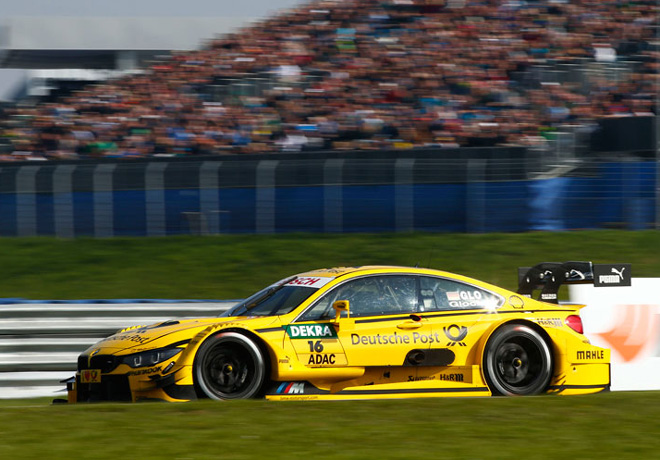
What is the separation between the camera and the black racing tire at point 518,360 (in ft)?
25.1

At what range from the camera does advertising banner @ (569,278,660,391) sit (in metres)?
8.12

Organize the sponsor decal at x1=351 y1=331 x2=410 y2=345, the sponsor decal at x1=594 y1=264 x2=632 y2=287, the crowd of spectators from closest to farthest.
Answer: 1. the sponsor decal at x1=351 y1=331 x2=410 y2=345
2. the sponsor decal at x1=594 y1=264 x2=632 y2=287
3. the crowd of spectators

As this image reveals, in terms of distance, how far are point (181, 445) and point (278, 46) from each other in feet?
52.5

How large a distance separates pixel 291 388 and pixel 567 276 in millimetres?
2757

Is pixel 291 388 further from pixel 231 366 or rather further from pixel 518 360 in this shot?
pixel 518 360

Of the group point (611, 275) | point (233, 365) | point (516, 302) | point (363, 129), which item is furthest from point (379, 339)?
point (363, 129)

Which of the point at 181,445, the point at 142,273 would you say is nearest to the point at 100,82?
the point at 142,273

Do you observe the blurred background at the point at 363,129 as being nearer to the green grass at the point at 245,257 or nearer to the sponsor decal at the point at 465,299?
the green grass at the point at 245,257

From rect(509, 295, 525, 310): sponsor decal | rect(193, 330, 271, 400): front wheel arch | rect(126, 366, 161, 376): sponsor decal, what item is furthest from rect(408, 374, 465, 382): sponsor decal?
rect(126, 366, 161, 376): sponsor decal

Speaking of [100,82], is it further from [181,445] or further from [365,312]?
[181,445]

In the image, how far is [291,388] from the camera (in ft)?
23.7

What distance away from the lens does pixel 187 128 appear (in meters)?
18.1

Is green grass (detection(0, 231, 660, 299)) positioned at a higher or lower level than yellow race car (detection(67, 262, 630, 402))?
higher

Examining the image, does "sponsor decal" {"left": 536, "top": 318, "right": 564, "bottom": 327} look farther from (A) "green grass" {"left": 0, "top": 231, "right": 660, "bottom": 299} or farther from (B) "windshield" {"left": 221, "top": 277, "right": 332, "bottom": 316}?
(A) "green grass" {"left": 0, "top": 231, "right": 660, "bottom": 299}
